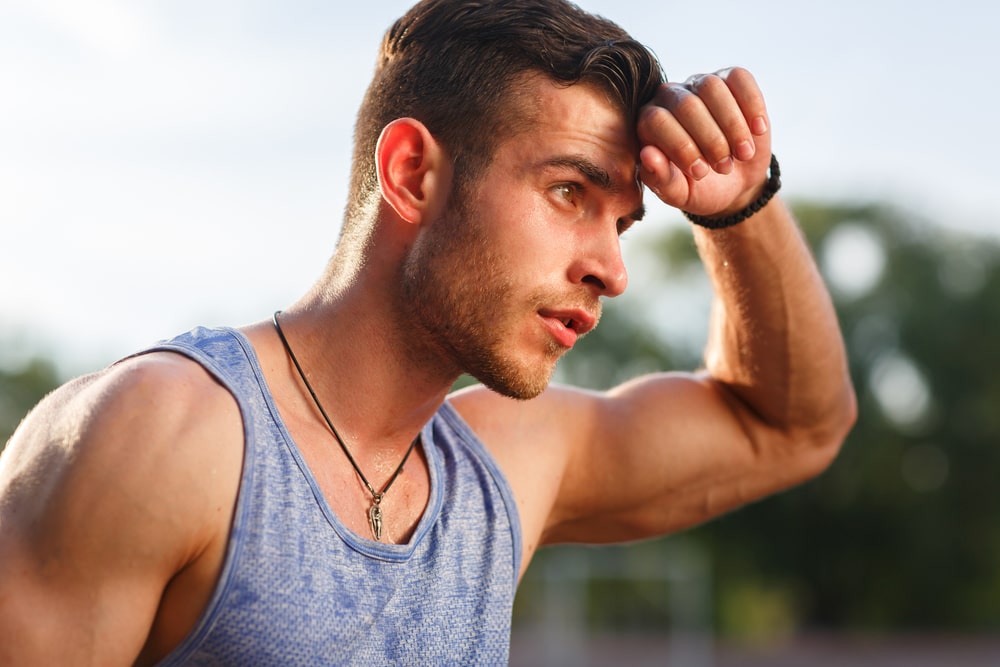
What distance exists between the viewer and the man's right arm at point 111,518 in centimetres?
176

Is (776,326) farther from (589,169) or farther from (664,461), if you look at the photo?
(589,169)

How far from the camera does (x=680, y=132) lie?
226 centimetres

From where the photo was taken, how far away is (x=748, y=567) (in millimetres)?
27703

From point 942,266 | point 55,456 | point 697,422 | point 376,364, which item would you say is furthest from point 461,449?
point 942,266

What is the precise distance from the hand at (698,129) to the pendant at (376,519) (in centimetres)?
89

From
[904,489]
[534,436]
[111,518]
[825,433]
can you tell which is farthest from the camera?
[904,489]

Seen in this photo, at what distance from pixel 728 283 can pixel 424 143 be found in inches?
38.1

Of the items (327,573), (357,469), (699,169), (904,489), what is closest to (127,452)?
(327,573)

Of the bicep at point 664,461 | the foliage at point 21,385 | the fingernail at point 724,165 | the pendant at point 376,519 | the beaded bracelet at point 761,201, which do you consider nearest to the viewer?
the pendant at point 376,519

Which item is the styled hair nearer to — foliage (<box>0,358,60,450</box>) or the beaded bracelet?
the beaded bracelet

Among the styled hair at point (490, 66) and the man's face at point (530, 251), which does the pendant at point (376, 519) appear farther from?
the styled hair at point (490, 66)

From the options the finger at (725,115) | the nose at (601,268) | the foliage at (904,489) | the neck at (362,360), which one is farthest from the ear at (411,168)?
the foliage at (904,489)

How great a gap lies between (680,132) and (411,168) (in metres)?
0.57

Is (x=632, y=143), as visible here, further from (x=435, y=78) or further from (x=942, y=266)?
(x=942, y=266)
